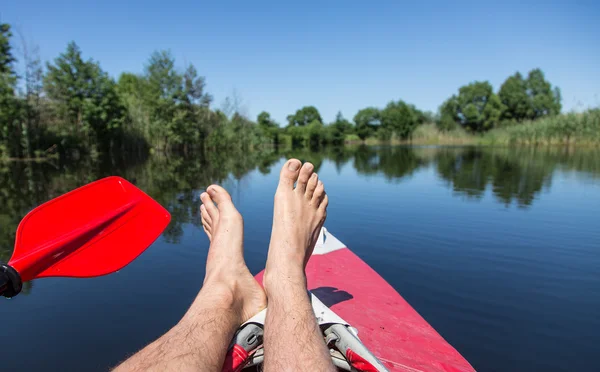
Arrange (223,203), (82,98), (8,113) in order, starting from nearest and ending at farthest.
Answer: (223,203)
(8,113)
(82,98)

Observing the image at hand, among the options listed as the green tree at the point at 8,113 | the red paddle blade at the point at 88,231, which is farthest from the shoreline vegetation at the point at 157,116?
the red paddle blade at the point at 88,231

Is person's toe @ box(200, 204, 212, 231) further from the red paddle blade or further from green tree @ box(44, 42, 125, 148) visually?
green tree @ box(44, 42, 125, 148)

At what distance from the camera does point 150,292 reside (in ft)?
11.0

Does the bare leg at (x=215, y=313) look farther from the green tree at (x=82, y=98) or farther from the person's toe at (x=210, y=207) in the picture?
the green tree at (x=82, y=98)

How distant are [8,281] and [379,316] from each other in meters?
1.89

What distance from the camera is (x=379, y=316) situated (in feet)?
6.91

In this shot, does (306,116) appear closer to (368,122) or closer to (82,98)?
(368,122)

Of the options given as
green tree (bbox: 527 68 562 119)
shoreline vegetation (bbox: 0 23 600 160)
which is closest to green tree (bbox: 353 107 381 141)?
shoreline vegetation (bbox: 0 23 600 160)

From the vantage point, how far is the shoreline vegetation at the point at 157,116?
68.8ft

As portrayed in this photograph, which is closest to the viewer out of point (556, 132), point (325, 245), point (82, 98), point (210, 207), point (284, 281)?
point (284, 281)

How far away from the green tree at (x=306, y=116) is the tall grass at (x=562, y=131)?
162 ft

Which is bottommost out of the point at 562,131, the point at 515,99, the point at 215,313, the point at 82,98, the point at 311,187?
Answer: the point at 215,313

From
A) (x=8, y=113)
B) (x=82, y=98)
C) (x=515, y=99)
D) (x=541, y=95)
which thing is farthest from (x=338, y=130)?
(x=8, y=113)

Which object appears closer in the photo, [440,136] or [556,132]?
[556,132]
